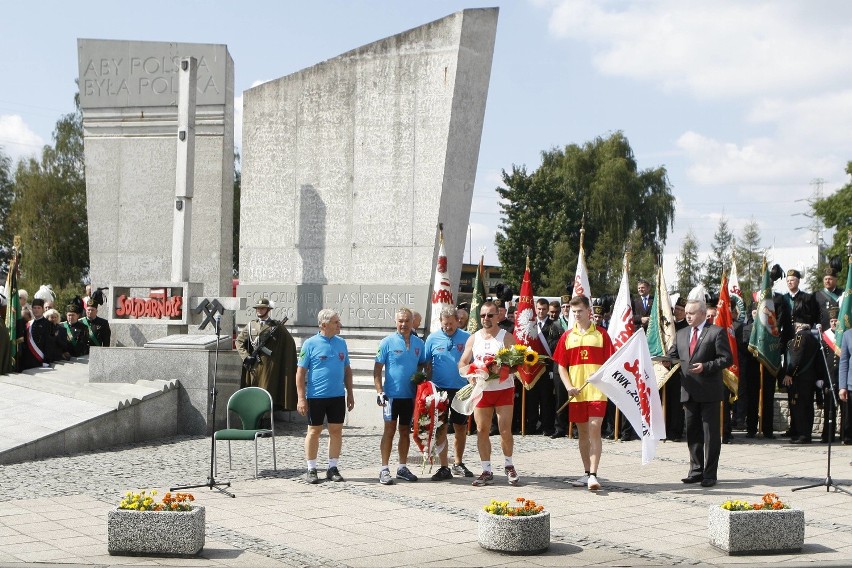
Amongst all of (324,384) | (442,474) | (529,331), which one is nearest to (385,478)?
(442,474)

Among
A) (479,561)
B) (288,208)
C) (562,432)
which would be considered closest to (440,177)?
(288,208)

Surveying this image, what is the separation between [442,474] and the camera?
10.7 meters

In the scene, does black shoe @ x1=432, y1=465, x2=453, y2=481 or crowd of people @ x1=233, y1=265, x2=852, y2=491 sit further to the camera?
black shoe @ x1=432, y1=465, x2=453, y2=481

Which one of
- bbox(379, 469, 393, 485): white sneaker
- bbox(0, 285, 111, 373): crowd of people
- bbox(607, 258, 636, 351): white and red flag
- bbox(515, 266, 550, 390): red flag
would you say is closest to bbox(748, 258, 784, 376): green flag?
bbox(607, 258, 636, 351): white and red flag

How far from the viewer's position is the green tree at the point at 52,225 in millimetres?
47438

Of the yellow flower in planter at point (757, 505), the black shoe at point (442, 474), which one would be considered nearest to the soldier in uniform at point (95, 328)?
the black shoe at point (442, 474)

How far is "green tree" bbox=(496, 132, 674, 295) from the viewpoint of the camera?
1918 inches

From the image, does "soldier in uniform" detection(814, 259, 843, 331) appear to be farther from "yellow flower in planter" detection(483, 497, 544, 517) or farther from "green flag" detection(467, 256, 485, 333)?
"yellow flower in planter" detection(483, 497, 544, 517)

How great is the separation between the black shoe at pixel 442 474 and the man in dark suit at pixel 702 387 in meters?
2.32

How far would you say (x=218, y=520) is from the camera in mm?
8531

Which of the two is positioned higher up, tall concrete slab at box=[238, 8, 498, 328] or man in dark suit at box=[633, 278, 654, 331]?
tall concrete slab at box=[238, 8, 498, 328]

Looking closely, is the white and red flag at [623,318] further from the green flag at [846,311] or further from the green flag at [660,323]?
the green flag at [846,311]

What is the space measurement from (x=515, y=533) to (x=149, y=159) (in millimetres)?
13330

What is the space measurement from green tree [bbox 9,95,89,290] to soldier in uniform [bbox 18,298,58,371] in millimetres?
31213
